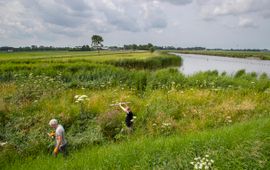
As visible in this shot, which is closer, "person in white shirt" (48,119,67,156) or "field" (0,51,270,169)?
"field" (0,51,270,169)

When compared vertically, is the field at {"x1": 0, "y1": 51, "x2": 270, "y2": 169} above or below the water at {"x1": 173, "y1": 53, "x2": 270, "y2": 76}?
above

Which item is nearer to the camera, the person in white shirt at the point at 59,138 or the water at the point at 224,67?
the person in white shirt at the point at 59,138

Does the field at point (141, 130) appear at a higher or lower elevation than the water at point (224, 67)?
higher

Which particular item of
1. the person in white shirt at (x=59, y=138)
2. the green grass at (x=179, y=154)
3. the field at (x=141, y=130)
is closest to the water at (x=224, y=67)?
the field at (x=141, y=130)

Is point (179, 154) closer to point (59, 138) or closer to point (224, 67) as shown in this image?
point (59, 138)

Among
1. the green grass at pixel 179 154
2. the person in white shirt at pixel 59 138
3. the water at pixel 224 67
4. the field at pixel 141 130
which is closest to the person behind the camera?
the green grass at pixel 179 154

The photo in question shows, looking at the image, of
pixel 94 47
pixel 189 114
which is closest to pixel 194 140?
pixel 189 114

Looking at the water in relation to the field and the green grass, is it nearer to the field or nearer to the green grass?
the field

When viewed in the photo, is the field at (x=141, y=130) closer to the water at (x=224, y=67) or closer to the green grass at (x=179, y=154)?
→ the green grass at (x=179, y=154)

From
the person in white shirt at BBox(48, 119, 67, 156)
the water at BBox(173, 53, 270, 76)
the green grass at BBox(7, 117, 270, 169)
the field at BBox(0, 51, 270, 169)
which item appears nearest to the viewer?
the green grass at BBox(7, 117, 270, 169)

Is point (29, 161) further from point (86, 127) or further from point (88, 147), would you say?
point (86, 127)

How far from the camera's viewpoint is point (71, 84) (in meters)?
15.3

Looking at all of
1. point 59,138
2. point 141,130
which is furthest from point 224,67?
point 59,138

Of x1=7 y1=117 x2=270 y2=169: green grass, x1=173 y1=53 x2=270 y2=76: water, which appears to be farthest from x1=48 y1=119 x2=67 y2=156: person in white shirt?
x1=173 y1=53 x2=270 y2=76: water
